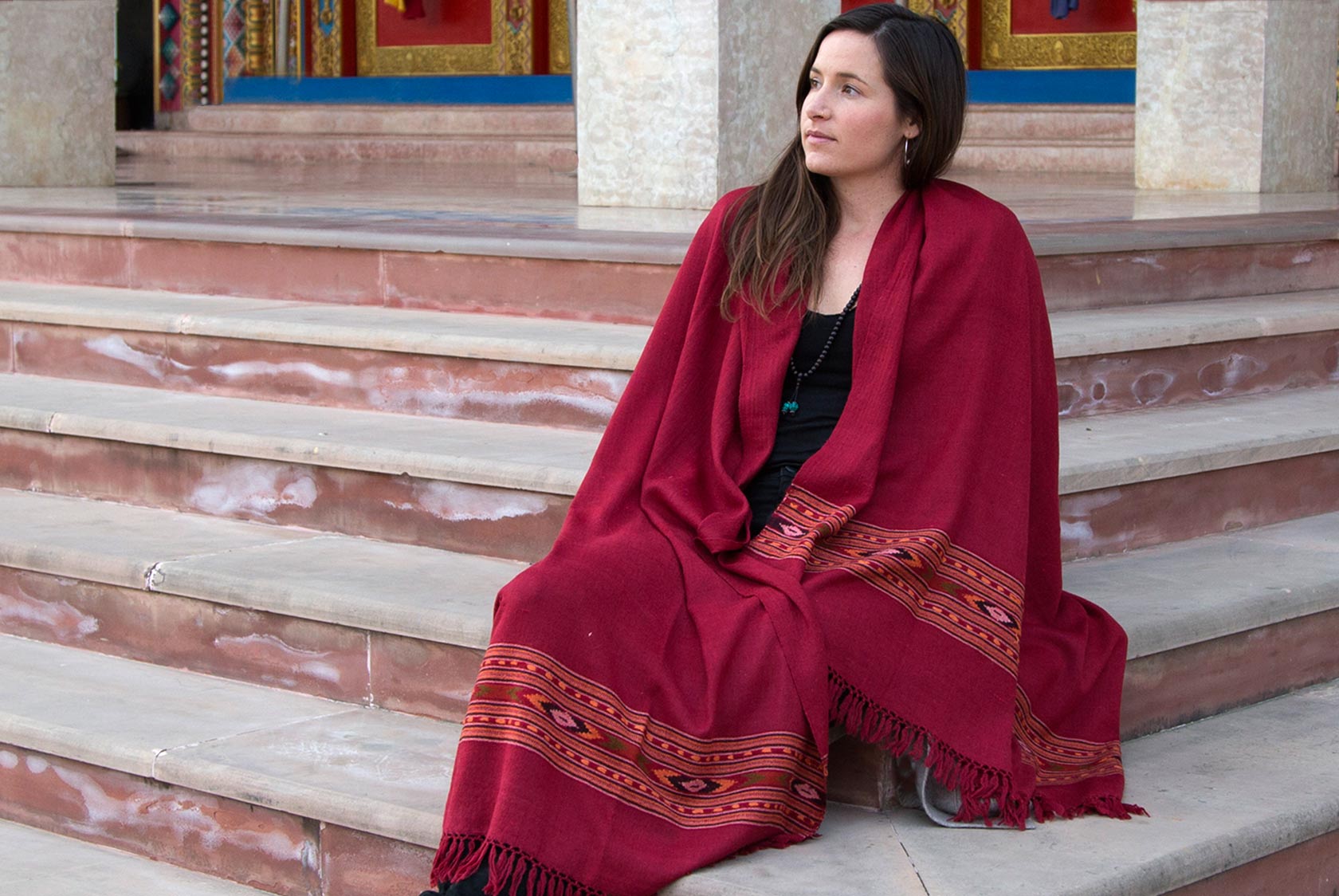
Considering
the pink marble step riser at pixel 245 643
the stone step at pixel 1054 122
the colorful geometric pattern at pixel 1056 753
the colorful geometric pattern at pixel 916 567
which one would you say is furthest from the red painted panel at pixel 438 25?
the colorful geometric pattern at pixel 1056 753

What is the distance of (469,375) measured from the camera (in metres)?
3.67

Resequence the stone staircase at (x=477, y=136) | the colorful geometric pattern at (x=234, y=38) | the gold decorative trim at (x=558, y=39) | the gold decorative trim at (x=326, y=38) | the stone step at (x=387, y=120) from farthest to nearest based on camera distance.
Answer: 1. the colorful geometric pattern at (x=234, y=38)
2. the gold decorative trim at (x=326, y=38)
3. the gold decorative trim at (x=558, y=39)
4. the stone step at (x=387, y=120)
5. the stone staircase at (x=477, y=136)

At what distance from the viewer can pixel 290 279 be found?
439cm

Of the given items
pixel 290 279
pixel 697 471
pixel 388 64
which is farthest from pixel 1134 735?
pixel 388 64

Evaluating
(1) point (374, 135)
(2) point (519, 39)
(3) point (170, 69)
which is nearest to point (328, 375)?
(1) point (374, 135)

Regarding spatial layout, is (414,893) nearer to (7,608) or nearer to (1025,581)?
(1025,581)

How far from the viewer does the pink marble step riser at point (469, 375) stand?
354 cm

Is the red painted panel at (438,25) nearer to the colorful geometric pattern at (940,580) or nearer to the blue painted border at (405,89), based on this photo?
the blue painted border at (405,89)

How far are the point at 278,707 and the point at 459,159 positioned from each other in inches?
306

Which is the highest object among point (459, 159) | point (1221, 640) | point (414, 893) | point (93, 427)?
point (459, 159)

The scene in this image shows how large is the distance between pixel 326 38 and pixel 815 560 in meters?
11.7

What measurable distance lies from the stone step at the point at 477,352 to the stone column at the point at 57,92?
113 inches

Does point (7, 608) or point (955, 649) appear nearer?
point (955, 649)

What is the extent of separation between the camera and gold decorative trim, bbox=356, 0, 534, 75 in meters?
12.6
